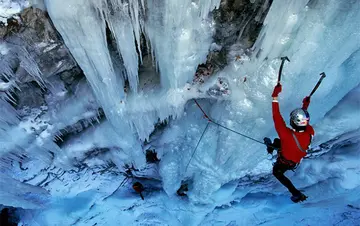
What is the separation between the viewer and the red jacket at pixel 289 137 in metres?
2.72

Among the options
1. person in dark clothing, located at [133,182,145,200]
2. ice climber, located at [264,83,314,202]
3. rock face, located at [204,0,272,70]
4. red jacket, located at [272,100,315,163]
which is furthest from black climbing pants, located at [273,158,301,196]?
person in dark clothing, located at [133,182,145,200]

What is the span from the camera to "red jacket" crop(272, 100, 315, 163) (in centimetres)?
272

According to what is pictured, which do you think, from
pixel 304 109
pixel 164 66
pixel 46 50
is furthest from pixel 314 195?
pixel 46 50

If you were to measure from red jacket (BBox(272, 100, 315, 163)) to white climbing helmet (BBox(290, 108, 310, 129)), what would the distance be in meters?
0.08

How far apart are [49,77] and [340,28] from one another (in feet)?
9.97

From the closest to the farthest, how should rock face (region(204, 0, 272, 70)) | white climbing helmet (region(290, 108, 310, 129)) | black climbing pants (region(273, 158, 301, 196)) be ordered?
white climbing helmet (region(290, 108, 310, 129)), rock face (region(204, 0, 272, 70)), black climbing pants (region(273, 158, 301, 196))

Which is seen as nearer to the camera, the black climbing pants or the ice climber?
the ice climber

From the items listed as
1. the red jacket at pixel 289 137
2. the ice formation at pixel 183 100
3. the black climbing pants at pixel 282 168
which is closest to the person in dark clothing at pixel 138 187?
the ice formation at pixel 183 100

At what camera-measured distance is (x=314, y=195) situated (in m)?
5.35

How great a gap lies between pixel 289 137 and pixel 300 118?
0.22 metres

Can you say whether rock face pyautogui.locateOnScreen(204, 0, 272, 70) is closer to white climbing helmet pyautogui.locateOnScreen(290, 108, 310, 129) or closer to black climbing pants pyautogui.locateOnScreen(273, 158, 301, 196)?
white climbing helmet pyautogui.locateOnScreen(290, 108, 310, 129)

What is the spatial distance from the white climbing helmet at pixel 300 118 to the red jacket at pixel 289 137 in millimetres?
84

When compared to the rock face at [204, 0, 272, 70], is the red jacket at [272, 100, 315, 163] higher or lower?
lower

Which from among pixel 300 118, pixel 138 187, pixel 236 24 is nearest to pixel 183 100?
pixel 236 24
